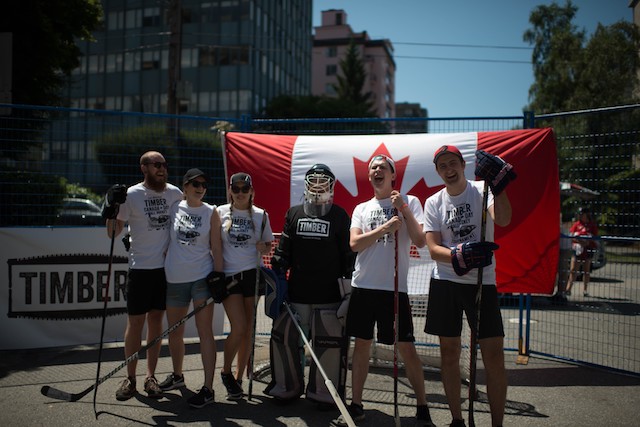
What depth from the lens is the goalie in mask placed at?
4.47 m

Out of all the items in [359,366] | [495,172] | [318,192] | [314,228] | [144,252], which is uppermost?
[495,172]

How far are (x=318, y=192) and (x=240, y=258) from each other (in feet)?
3.15

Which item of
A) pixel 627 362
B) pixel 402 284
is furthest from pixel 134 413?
pixel 627 362

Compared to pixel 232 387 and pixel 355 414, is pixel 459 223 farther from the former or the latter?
pixel 232 387

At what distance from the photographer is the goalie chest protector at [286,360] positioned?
462cm

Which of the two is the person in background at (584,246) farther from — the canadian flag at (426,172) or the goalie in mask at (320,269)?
the goalie in mask at (320,269)

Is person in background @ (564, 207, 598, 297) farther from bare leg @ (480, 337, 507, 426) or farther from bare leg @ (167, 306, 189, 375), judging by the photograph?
bare leg @ (167, 306, 189, 375)

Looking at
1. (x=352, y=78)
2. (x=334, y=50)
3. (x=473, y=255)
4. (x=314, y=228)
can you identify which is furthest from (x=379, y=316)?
(x=334, y=50)

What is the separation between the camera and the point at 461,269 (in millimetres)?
3615

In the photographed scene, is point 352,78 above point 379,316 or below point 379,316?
above

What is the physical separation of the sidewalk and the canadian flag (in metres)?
1.01

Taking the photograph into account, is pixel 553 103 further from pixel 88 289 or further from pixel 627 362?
pixel 88 289

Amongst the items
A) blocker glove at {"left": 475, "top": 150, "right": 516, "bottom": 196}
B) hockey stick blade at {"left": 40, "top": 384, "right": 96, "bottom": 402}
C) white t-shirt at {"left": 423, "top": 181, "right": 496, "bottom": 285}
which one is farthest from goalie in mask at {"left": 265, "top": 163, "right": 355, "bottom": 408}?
hockey stick blade at {"left": 40, "top": 384, "right": 96, "bottom": 402}

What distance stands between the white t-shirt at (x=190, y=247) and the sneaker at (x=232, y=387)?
94cm
